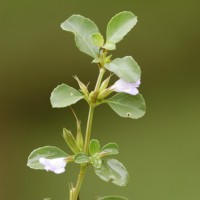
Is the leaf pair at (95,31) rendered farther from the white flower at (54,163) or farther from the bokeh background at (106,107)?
the bokeh background at (106,107)

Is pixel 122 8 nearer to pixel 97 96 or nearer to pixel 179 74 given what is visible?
pixel 179 74

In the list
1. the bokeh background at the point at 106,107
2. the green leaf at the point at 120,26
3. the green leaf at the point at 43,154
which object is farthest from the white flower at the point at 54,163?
the bokeh background at the point at 106,107

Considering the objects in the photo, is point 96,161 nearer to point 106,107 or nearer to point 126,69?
point 126,69

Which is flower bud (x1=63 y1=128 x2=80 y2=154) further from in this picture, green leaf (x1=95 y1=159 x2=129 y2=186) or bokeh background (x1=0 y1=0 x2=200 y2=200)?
bokeh background (x1=0 y1=0 x2=200 y2=200)

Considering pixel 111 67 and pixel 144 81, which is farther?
pixel 144 81

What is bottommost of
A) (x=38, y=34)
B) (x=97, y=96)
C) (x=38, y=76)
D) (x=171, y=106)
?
(x=97, y=96)

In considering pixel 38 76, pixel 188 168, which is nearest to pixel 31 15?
pixel 38 76

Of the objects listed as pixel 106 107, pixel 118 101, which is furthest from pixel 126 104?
pixel 106 107
